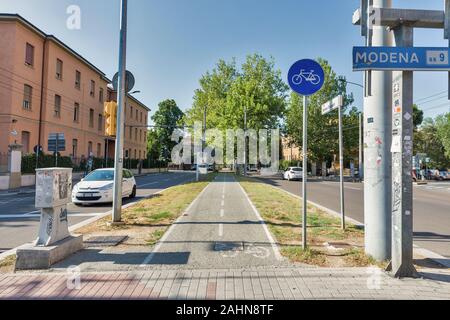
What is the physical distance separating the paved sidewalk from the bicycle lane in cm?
50

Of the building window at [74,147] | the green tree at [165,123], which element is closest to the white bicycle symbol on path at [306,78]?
the building window at [74,147]

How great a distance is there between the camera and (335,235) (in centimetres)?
749

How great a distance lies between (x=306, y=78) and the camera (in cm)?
605

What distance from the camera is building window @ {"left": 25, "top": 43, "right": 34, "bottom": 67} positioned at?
86.6ft

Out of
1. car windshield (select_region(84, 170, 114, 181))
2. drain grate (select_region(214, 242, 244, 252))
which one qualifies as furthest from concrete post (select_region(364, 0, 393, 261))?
car windshield (select_region(84, 170, 114, 181))

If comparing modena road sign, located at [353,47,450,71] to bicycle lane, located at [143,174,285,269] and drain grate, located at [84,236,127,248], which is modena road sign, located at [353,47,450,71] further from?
drain grate, located at [84,236,127,248]

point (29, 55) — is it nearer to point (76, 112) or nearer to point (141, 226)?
point (76, 112)

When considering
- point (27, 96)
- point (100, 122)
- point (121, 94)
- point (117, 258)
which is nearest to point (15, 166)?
point (27, 96)

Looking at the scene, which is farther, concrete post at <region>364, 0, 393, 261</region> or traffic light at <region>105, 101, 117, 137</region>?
traffic light at <region>105, 101, 117, 137</region>

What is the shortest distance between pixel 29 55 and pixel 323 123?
37.5 m

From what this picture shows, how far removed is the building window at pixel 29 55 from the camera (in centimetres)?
2639

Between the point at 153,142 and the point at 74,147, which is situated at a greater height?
the point at 153,142

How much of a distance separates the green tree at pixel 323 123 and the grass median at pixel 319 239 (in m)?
39.3
